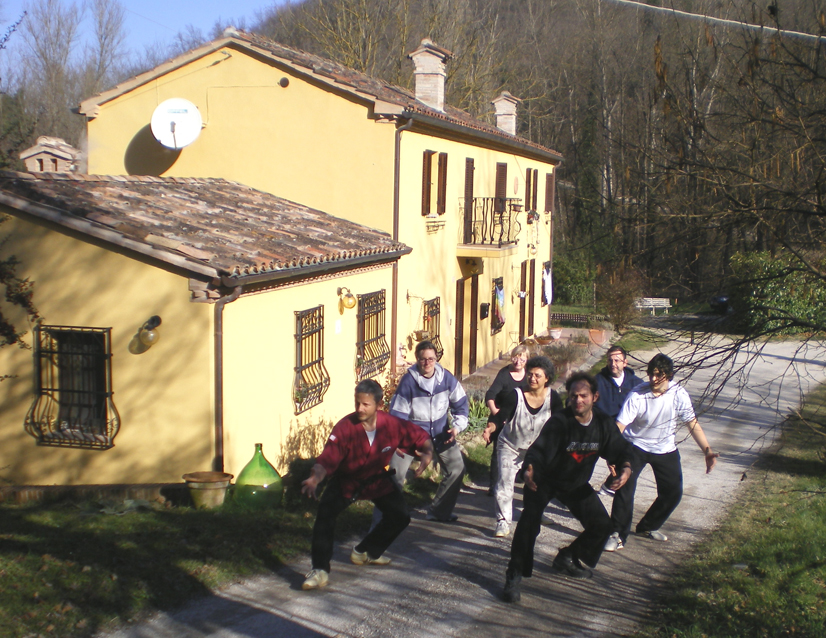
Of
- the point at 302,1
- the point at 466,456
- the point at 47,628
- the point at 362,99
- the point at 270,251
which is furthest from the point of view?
the point at 302,1

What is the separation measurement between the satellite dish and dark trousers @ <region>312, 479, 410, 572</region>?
31.1 feet

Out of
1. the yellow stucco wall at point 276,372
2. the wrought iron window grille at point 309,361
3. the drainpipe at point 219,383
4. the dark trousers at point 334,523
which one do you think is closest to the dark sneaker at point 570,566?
the dark trousers at point 334,523

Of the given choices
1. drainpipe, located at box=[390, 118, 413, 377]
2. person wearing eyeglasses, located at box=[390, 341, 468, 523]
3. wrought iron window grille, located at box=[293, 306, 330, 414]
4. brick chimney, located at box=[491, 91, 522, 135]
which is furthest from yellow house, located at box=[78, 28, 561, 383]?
brick chimney, located at box=[491, 91, 522, 135]

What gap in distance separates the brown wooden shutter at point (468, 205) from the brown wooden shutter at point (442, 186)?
1509mm

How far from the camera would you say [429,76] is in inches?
682

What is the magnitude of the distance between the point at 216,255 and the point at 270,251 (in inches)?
41.7

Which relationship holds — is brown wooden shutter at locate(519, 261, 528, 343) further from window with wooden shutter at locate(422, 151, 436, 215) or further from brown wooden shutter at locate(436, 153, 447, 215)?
window with wooden shutter at locate(422, 151, 436, 215)

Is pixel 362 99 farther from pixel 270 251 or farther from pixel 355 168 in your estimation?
pixel 270 251

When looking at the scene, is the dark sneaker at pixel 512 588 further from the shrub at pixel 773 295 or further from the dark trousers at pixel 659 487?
the shrub at pixel 773 295

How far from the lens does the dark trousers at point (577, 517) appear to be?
533 centimetres

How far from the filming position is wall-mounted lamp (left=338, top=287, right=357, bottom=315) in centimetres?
1112

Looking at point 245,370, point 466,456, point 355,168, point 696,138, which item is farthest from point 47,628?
point 355,168

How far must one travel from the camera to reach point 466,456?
390 inches

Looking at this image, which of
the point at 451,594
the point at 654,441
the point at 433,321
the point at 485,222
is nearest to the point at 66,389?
the point at 451,594
